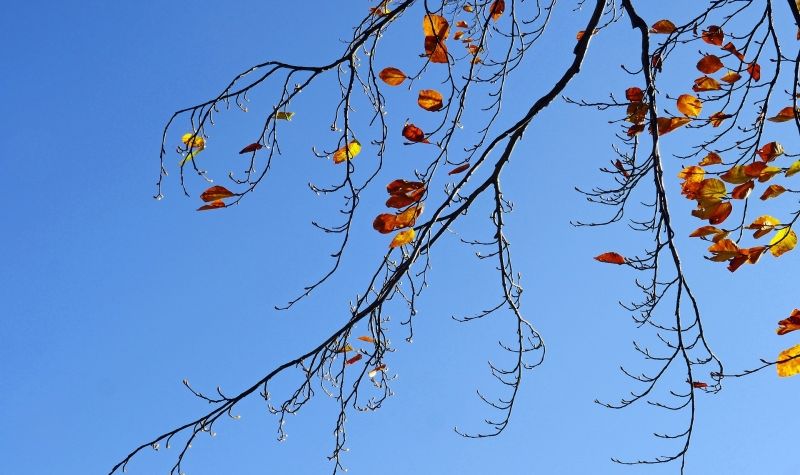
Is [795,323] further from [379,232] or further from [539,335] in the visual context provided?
[379,232]

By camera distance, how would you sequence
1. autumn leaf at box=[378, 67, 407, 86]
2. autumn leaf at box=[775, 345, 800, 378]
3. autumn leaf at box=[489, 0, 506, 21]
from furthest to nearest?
1. autumn leaf at box=[489, 0, 506, 21]
2. autumn leaf at box=[378, 67, 407, 86]
3. autumn leaf at box=[775, 345, 800, 378]

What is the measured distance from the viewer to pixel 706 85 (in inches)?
119

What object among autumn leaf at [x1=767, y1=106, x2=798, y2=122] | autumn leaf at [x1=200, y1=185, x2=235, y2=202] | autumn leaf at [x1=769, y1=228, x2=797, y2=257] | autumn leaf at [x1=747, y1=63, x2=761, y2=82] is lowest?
autumn leaf at [x1=769, y1=228, x2=797, y2=257]

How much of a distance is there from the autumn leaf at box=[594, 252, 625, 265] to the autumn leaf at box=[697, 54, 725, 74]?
0.86m

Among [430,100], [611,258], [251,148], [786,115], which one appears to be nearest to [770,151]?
[786,115]

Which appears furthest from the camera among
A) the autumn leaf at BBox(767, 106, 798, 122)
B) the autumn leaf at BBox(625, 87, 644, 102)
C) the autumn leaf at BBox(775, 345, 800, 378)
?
the autumn leaf at BBox(625, 87, 644, 102)

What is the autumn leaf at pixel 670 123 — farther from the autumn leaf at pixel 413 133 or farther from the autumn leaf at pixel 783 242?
the autumn leaf at pixel 413 133

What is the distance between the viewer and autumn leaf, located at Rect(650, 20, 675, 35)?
2934 millimetres

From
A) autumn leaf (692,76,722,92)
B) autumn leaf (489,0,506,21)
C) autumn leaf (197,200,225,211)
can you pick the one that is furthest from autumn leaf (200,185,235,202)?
autumn leaf (692,76,722,92)

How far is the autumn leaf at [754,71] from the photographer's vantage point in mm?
2871

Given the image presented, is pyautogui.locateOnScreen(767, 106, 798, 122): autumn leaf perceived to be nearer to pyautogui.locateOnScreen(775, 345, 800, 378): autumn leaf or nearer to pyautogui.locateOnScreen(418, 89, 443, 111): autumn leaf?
pyautogui.locateOnScreen(775, 345, 800, 378): autumn leaf

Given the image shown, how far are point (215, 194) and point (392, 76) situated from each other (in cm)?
88

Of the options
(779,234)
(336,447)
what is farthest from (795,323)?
(336,447)

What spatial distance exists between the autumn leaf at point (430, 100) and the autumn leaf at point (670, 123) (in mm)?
810
